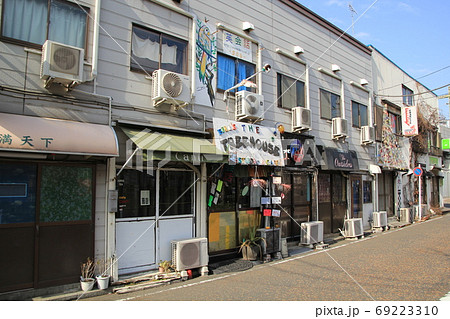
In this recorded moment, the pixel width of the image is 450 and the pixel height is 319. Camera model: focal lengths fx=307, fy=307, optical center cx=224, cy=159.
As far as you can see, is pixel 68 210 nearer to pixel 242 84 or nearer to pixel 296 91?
pixel 242 84

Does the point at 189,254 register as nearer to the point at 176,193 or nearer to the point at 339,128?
the point at 176,193

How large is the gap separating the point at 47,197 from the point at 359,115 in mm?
14369

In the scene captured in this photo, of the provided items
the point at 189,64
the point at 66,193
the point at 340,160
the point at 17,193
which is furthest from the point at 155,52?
the point at 340,160

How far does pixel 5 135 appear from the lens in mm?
4984

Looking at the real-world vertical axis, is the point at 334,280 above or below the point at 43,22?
below

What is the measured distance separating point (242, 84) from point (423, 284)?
668cm

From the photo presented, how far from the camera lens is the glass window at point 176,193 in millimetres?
7848

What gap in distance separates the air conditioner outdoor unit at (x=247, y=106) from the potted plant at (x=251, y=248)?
355 centimetres

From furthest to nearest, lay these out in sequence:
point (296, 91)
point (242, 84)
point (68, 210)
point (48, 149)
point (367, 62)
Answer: point (367, 62), point (296, 91), point (242, 84), point (68, 210), point (48, 149)

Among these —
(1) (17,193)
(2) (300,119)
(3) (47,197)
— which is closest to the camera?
(1) (17,193)

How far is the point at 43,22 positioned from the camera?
6.28 m

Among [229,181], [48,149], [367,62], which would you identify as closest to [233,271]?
[229,181]

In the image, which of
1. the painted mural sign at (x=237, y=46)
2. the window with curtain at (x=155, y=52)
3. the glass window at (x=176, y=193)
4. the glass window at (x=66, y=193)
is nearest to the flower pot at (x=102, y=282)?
the glass window at (x=66, y=193)

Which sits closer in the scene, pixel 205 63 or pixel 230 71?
pixel 205 63
